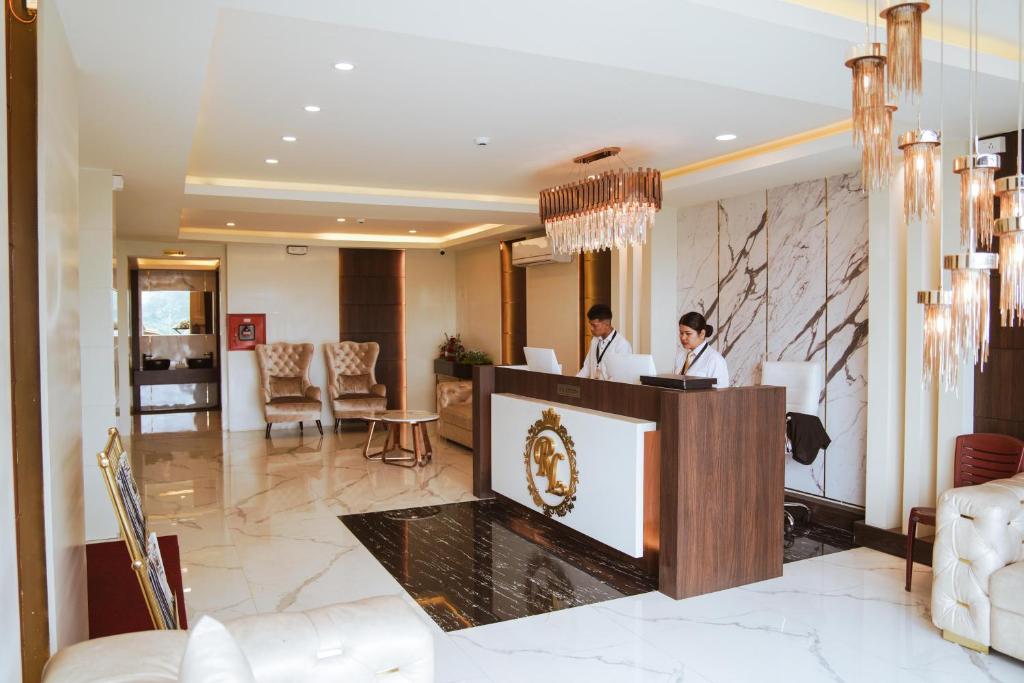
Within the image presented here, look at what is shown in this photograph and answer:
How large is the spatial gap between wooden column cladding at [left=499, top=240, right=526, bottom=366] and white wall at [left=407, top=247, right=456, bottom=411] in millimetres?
1670

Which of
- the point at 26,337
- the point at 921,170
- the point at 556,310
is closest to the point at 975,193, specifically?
the point at 921,170

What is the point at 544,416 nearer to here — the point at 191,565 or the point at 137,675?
the point at 191,565

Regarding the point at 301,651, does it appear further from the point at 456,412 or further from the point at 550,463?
the point at 456,412

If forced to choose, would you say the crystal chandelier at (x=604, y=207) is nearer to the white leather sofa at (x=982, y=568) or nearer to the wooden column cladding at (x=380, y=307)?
the white leather sofa at (x=982, y=568)

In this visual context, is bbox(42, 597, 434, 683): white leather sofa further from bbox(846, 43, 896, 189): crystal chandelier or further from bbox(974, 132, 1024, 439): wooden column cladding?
bbox(974, 132, 1024, 439): wooden column cladding

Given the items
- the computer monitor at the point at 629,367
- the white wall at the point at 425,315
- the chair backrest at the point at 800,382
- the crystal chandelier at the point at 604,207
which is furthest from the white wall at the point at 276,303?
the chair backrest at the point at 800,382

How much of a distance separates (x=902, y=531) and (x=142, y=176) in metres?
5.90

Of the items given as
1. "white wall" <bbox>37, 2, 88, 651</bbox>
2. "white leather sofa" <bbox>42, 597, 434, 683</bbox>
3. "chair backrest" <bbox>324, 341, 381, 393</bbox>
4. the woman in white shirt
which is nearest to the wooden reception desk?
the woman in white shirt

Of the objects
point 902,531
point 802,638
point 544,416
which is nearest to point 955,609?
point 802,638

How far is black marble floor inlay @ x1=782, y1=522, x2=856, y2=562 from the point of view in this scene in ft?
15.6

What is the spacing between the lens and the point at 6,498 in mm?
1624

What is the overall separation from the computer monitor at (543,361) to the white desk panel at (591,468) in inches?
11.2

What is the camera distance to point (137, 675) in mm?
1622

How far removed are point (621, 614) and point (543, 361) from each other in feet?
7.87
